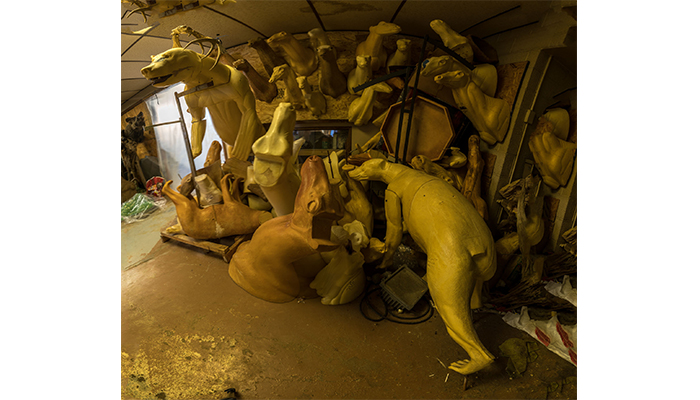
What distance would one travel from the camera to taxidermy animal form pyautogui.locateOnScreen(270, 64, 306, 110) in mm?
1753

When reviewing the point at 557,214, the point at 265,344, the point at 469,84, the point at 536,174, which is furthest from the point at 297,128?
the point at 557,214

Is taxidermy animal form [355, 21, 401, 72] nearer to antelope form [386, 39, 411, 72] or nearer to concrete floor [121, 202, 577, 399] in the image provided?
antelope form [386, 39, 411, 72]

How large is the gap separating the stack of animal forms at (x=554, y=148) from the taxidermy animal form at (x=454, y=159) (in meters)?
0.43

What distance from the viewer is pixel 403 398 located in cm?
115

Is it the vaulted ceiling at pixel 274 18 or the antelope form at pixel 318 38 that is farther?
the antelope form at pixel 318 38

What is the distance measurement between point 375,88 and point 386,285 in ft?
4.10

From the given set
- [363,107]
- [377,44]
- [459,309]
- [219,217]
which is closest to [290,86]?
[363,107]

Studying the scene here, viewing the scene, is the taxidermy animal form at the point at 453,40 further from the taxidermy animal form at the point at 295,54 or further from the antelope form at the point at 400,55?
the taxidermy animal form at the point at 295,54

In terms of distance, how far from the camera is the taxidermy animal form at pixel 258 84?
179 cm

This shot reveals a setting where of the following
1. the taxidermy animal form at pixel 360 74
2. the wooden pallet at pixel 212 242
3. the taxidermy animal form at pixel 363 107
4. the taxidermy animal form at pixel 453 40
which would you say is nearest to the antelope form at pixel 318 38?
the taxidermy animal form at pixel 360 74

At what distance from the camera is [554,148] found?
169 centimetres

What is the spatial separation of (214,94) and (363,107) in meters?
0.92

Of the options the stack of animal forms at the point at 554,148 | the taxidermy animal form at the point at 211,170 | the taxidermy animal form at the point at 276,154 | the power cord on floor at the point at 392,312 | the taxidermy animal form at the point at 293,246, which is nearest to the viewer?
the taxidermy animal form at the point at 293,246

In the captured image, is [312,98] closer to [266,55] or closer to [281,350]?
[266,55]
